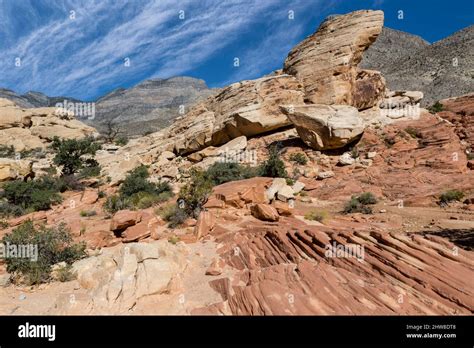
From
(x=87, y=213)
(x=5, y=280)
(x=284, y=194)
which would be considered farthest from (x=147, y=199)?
(x=5, y=280)

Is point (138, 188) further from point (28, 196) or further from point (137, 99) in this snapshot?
point (137, 99)

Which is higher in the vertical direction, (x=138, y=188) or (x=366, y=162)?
(x=366, y=162)

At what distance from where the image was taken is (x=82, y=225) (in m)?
12.3

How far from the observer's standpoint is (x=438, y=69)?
6166 centimetres

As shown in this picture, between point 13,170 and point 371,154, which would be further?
point 13,170

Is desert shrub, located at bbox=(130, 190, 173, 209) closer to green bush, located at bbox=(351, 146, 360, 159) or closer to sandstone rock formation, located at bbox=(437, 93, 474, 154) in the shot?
green bush, located at bbox=(351, 146, 360, 159)

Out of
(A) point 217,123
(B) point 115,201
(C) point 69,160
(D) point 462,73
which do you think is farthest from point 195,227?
(D) point 462,73

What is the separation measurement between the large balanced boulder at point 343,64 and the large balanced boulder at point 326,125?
333 centimetres

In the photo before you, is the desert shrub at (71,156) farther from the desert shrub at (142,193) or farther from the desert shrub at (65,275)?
the desert shrub at (65,275)

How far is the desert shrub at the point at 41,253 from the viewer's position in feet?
24.5

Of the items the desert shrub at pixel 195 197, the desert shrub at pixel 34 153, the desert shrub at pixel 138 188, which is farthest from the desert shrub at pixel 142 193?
the desert shrub at pixel 34 153

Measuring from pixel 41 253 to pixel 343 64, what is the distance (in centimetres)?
2261

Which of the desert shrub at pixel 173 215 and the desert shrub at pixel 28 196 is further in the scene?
the desert shrub at pixel 28 196
